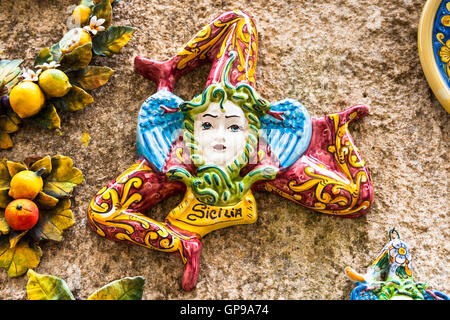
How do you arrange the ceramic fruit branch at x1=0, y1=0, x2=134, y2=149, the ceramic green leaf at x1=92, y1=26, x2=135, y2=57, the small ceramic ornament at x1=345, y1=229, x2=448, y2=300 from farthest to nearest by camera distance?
the ceramic green leaf at x1=92, y1=26, x2=135, y2=57 → the ceramic fruit branch at x1=0, y1=0, x2=134, y2=149 → the small ceramic ornament at x1=345, y1=229, x2=448, y2=300

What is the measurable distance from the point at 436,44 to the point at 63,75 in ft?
3.62

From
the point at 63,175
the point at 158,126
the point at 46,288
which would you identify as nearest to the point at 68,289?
the point at 46,288

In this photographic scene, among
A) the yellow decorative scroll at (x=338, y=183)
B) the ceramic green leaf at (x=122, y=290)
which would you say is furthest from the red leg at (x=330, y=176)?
the ceramic green leaf at (x=122, y=290)

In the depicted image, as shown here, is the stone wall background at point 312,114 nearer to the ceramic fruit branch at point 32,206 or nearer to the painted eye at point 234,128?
the ceramic fruit branch at point 32,206

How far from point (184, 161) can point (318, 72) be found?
0.50m

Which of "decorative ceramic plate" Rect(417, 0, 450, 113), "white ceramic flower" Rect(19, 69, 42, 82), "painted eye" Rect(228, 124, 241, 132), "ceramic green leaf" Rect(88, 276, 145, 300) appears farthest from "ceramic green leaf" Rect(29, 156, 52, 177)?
"decorative ceramic plate" Rect(417, 0, 450, 113)

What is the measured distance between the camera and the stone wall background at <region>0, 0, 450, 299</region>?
1414mm

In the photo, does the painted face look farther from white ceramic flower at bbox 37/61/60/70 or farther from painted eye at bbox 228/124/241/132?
white ceramic flower at bbox 37/61/60/70

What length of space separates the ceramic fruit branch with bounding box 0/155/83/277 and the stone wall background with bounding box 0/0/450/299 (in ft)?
0.12

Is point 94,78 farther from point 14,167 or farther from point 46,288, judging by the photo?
point 46,288

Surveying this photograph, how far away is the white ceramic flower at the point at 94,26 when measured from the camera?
1585mm

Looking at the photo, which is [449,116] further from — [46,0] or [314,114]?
[46,0]

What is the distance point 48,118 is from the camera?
5.06ft

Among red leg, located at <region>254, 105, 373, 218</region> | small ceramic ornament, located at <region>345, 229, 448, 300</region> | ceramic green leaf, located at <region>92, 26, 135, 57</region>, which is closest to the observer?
small ceramic ornament, located at <region>345, 229, 448, 300</region>
